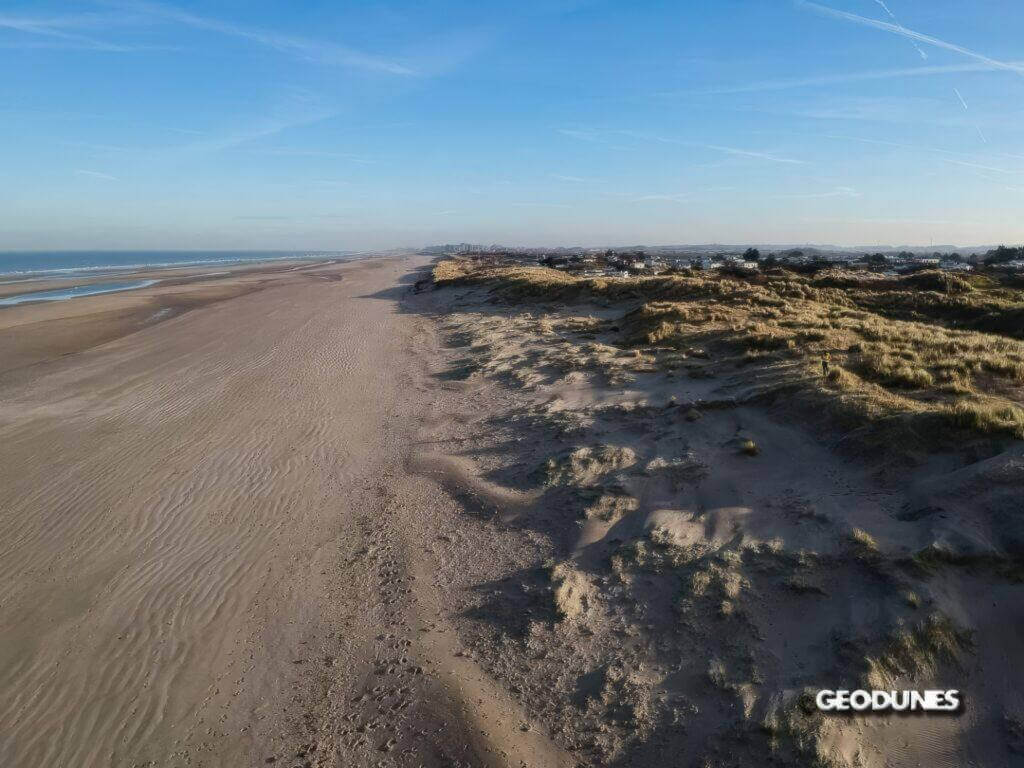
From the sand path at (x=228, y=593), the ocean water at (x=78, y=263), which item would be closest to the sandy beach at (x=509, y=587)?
the sand path at (x=228, y=593)

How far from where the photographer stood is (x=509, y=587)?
5.99 meters

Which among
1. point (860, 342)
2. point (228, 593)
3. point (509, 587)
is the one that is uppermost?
point (860, 342)

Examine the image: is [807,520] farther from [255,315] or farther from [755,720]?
[255,315]

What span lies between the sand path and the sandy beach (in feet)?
0.11

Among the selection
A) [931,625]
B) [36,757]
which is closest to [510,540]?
[931,625]

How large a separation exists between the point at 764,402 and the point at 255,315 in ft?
89.6

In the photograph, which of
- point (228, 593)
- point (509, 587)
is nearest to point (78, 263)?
point (228, 593)

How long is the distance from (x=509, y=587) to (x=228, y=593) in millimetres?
3438

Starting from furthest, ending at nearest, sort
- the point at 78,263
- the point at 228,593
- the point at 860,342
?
the point at 78,263 → the point at 860,342 → the point at 228,593

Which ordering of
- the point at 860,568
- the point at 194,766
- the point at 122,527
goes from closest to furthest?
the point at 194,766, the point at 860,568, the point at 122,527

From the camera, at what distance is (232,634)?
18.6 ft

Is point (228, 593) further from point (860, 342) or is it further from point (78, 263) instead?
point (78, 263)

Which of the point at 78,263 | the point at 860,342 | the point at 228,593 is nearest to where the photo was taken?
the point at 228,593

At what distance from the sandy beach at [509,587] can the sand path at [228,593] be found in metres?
0.03
